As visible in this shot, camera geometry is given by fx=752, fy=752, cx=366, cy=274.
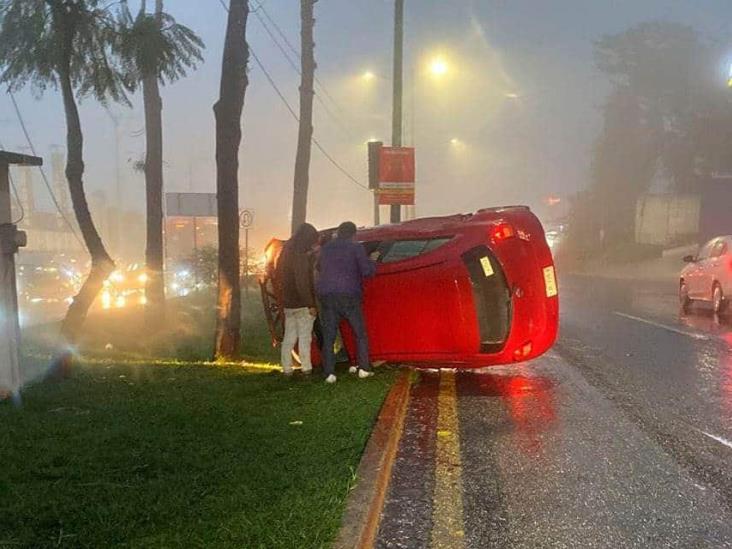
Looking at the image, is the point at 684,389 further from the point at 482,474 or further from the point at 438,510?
the point at 438,510

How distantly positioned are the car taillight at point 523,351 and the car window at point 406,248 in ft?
4.40

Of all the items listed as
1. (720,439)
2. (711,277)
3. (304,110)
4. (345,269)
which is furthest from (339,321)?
(304,110)

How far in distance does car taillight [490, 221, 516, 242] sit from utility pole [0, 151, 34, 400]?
4.44 m

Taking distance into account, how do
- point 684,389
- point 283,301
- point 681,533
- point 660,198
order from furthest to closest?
point 660,198 → point 283,301 → point 684,389 → point 681,533

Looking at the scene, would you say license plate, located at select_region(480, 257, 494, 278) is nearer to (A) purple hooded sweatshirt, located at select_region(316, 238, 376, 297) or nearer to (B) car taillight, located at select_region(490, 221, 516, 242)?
(B) car taillight, located at select_region(490, 221, 516, 242)

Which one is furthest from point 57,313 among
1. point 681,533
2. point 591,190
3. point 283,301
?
point 591,190

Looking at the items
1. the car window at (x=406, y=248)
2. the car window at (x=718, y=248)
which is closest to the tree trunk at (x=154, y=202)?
the car window at (x=406, y=248)

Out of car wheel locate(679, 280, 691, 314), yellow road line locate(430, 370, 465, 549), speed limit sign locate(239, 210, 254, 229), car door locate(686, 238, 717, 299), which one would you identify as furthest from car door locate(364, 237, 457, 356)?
speed limit sign locate(239, 210, 254, 229)

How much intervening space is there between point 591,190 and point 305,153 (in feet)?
116

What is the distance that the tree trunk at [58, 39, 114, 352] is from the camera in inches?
382

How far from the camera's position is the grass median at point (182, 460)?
→ 379 centimetres

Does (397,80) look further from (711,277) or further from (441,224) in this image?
(441,224)

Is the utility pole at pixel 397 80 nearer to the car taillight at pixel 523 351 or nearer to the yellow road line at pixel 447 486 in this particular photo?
the car taillight at pixel 523 351

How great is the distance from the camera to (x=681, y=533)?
3.95 metres
